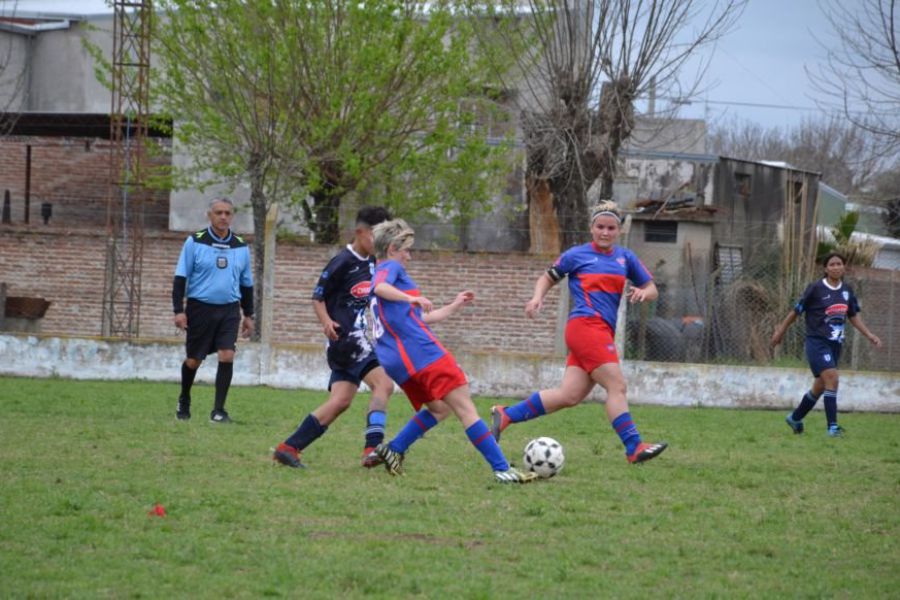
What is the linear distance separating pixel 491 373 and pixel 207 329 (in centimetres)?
633

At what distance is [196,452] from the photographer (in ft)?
29.8

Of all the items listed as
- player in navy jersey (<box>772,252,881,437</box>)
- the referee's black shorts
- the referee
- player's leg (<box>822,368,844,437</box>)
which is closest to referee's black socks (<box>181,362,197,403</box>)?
the referee

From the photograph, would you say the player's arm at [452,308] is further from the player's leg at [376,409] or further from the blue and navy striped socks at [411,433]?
the player's leg at [376,409]

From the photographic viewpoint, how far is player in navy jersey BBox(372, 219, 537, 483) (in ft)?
25.9

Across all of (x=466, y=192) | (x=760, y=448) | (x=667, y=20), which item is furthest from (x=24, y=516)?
(x=466, y=192)

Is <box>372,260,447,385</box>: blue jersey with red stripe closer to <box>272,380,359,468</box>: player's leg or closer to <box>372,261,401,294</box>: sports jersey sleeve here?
<box>372,261,401,294</box>: sports jersey sleeve

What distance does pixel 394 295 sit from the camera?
25.6ft

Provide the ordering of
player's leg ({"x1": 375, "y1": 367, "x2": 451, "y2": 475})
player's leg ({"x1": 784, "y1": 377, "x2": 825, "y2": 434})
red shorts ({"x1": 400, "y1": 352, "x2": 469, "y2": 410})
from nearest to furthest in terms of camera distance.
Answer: red shorts ({"x1": 400, "y1": 352, "x2": 469, "y2": 410}) < player's leg ({"x1": 375, "y1": 367, "x2": 451, "y2": 475}) < player's leg ({"x1": 784, "y1": 377, "x2": 825, "y2": 434})

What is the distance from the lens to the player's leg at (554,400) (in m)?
9.37

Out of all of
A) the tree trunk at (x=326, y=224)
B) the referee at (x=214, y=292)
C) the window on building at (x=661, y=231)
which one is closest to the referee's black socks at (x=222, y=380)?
the referee at (x=214, y=292)

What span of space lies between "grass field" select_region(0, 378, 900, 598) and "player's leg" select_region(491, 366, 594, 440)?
35 centimetres

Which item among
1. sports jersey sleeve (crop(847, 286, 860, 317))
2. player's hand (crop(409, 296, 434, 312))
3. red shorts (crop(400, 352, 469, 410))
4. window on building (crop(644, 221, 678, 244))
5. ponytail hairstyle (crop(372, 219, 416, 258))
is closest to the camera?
→ player's hand (crop(409, 296, 434, 312))

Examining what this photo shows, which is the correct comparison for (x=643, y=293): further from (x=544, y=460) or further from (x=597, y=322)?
(x=544, y=460)

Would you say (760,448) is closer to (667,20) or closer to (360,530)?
(360,530)
